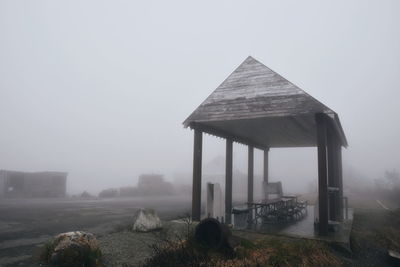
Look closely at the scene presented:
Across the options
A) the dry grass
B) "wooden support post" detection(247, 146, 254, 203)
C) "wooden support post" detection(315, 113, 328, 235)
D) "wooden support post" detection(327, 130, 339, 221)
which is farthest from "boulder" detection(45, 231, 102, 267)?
"wooden support post" detection(247, 146, 254, 203)

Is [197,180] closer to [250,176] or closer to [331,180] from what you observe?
[331,180]

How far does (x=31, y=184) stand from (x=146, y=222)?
2603 cm

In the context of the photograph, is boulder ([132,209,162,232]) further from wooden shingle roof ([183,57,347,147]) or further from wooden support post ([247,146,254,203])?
wooden support post ([247,146,254,203])

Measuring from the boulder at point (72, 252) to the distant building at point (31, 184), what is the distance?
87.0 ft

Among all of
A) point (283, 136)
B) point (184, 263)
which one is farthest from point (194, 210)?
point (283, 136)

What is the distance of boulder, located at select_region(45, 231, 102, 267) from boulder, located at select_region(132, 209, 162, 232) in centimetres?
252

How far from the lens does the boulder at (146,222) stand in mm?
8781

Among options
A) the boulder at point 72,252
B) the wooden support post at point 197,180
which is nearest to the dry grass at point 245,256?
the boulder at point 72,252

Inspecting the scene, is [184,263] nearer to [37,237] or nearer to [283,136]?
[37,237]

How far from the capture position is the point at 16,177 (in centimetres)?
2914

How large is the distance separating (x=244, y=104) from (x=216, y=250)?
5.10 m

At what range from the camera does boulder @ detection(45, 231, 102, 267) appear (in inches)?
228

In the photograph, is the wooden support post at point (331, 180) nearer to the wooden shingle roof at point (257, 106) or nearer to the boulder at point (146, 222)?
the wooden shingle roof at point (257, 106)

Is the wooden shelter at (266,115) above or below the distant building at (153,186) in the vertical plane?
above
